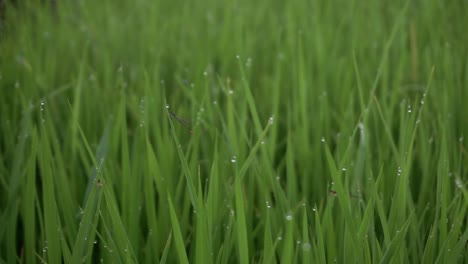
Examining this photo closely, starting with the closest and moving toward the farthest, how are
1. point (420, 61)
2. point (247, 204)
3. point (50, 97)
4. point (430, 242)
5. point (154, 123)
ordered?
point (430, 242) → point (247, 204) → point (154, 123) → point (50, 97) → point (420, 61)

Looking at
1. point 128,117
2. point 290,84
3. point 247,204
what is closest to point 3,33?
point 128,117

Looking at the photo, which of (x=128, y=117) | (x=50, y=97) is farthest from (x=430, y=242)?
(x=50, y=97)

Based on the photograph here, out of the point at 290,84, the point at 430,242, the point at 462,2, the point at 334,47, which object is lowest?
the point at 430,242

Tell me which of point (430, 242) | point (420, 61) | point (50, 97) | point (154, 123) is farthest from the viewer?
point (420, 61)

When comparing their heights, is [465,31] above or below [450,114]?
above

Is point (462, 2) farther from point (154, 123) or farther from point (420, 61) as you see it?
point (154, 123)

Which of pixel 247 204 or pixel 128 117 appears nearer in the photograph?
pixel 247 204
